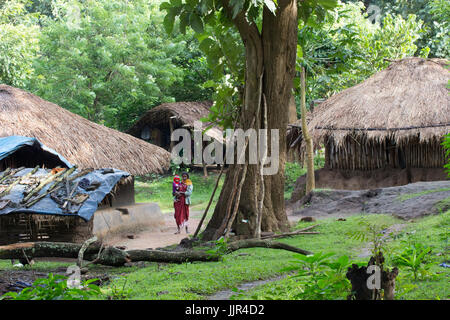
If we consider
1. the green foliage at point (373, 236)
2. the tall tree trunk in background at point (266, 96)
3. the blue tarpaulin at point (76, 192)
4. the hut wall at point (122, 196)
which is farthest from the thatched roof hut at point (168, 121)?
the green foliage at point (373, 236)

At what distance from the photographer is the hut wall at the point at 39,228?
877cm

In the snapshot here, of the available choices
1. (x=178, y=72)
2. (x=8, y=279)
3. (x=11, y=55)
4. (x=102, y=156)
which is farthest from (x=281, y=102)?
(x=178, y=72)

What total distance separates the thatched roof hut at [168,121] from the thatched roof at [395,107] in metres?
6.39

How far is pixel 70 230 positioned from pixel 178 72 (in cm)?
1508

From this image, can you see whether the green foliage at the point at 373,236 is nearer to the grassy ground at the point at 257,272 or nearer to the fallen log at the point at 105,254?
the grassy ground at the point at 257,272

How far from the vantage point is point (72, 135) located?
14328mm

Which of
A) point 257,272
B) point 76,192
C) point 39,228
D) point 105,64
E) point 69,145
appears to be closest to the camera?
point 257,272

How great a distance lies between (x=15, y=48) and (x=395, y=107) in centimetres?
1300

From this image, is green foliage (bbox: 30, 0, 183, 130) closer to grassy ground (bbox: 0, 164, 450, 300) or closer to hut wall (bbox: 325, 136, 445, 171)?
hut wall (bbox: 325, 136, 445, 171)

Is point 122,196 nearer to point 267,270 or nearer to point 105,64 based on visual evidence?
point 267,270

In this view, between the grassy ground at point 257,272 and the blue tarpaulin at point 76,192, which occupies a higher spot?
the blue tarpaulin at point 76,192

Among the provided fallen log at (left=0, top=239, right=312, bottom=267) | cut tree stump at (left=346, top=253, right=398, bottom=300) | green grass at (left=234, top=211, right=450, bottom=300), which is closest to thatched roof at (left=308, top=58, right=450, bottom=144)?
green grass at (left=234, top=211, right=450, bottom=300)

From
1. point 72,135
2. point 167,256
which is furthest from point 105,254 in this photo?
point 72,135

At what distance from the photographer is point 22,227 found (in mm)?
8922
